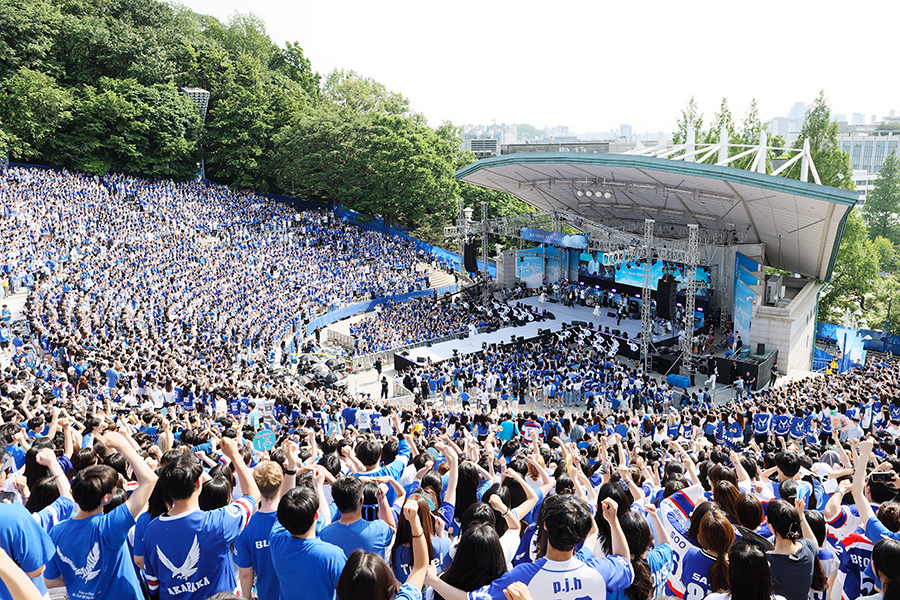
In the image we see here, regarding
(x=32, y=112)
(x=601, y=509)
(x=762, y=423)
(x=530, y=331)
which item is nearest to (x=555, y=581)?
(x=601, y=509)

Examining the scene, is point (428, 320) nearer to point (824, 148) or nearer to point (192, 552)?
point (192, 552)

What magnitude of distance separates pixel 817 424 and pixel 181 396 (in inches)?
508

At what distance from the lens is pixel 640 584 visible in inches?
Answer: 134

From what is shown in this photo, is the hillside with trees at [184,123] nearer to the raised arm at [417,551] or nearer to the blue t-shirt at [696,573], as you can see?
the blue t-shirt at [696,573]

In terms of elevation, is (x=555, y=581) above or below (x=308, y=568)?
above

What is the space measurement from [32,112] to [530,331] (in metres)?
32.7

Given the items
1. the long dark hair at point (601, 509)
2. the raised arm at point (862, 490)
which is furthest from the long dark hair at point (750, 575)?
the raised arm at point (862, 490)

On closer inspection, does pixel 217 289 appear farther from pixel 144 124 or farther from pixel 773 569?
pixel 773 569

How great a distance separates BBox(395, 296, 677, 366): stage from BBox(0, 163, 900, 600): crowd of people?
2.93m

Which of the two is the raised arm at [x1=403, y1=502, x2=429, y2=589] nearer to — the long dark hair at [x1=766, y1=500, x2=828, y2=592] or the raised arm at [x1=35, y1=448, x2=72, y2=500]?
the long dark hair at [x1=766, y1=500, x2=828, y2=592]

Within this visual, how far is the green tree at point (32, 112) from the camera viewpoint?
118 ft

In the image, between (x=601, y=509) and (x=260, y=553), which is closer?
(x=260, y=553)

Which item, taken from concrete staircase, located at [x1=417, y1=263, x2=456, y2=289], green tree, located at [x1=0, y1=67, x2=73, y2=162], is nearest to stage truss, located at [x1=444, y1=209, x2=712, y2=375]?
concrete staircase, located at [x1=417, y1=263, x2=456, y2=289]

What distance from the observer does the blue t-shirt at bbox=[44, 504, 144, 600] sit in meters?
3.43
